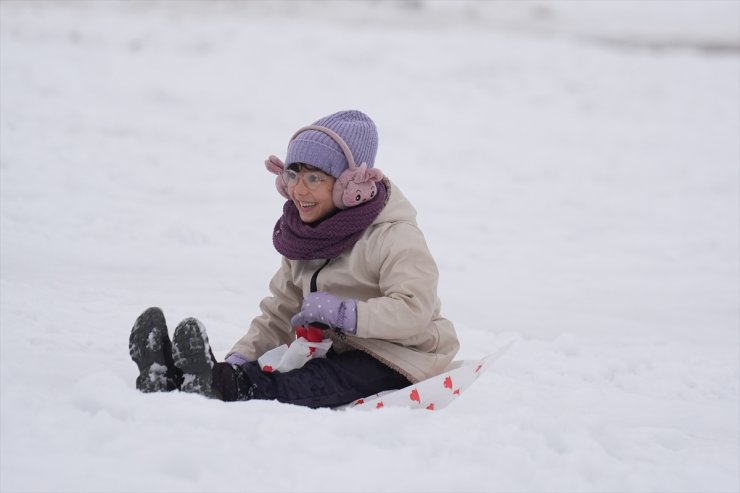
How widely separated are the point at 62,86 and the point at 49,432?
8040 mm

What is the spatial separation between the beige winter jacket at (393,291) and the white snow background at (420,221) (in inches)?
9.8

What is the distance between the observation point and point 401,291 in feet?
7.88

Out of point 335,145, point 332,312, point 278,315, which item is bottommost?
point 278,315

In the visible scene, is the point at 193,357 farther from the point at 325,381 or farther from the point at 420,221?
the point at 420,221

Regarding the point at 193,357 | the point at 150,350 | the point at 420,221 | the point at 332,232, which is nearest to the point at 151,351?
the point at 150,350

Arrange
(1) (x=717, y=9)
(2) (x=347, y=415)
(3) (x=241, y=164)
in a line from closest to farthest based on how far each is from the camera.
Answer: (2) (x=347, y=415), (3) (x=241, y=164), (1) (x=717, y=9)

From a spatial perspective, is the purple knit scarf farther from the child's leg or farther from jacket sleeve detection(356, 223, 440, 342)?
the child's leg

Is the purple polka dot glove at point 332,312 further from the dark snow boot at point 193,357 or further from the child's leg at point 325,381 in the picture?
the dark snow boot at point 193,357

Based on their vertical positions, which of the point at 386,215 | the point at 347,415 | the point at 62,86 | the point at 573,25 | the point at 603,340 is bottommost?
the point at 603,340

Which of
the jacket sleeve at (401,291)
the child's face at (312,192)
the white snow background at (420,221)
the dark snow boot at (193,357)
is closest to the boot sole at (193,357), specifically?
the dark snow boot at (193,357)

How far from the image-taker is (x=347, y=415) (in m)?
2.07

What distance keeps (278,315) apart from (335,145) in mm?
662

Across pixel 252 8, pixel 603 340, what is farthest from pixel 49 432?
pixel 252 8

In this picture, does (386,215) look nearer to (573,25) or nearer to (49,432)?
(49,432)
